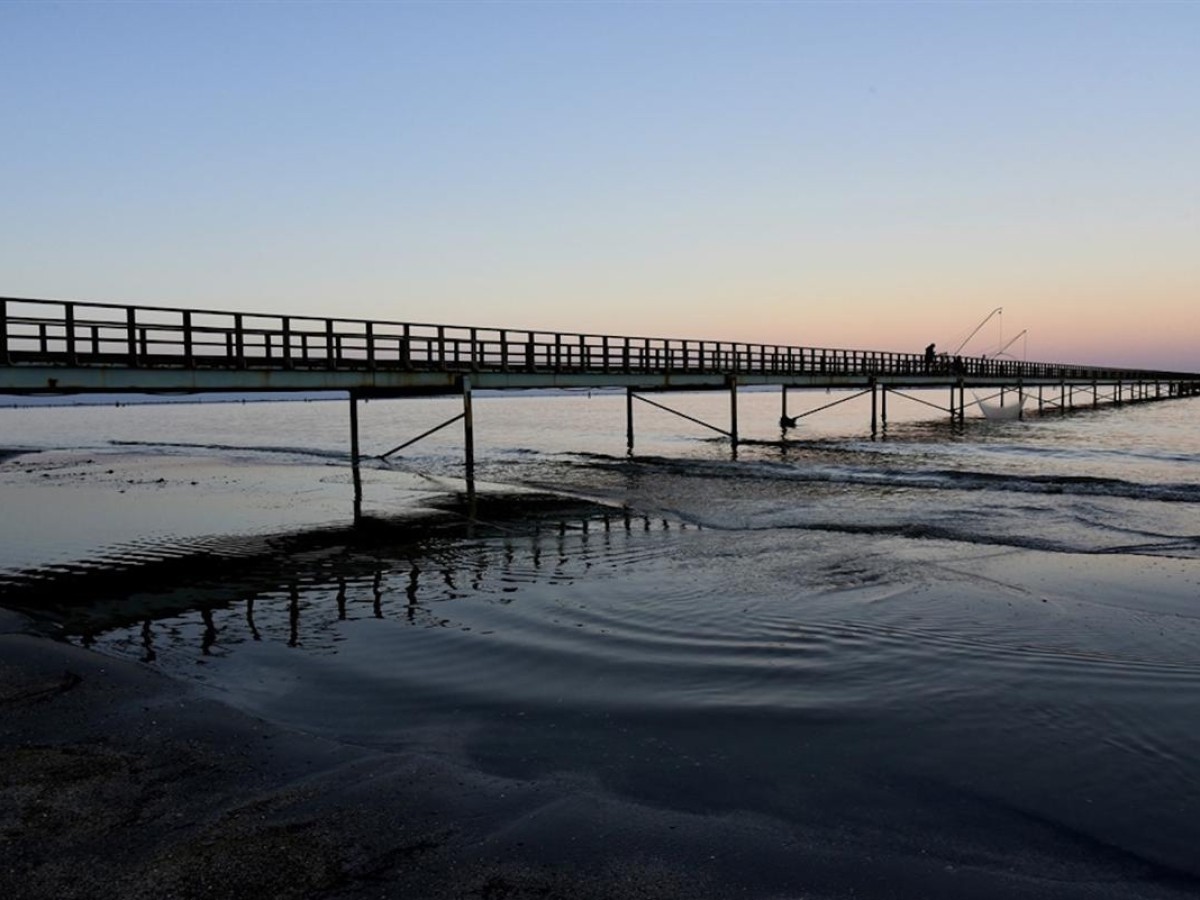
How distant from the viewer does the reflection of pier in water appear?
8992 millimetres

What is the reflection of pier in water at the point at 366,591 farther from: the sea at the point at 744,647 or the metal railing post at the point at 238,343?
the metal railing post at the point at 238,343

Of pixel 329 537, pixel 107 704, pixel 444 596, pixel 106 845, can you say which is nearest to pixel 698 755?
pixel 106 845

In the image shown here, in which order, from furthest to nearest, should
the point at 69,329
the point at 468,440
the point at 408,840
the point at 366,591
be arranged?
the point at 468,440
the point at 69,329
the point at 366,591
the point at 408,840

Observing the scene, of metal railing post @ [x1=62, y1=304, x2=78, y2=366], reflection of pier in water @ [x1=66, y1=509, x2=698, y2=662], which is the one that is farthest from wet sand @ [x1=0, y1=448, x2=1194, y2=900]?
metal railing post @ [x1=62, y1=304, x2=78, y2=366]

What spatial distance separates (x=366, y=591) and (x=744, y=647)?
527cm

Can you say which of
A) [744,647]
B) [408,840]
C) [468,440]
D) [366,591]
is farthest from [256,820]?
[468,440]

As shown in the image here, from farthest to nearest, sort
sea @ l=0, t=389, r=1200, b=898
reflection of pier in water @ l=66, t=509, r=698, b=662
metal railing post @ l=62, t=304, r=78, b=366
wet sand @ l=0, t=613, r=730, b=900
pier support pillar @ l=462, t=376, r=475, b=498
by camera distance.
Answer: pier support pillar @ l=462, t=376, r=475, b=498 → metal railing post @ l=62, t=304, r=78, b=366 → reflection of pier in water @ l=66, t=509, r=698, b=662 → sea @ l=0, t=389, r=1200, b=898 → wet sand @ l=0, t=613, r=730, b=900

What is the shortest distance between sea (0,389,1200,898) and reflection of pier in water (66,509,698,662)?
2.7 inches

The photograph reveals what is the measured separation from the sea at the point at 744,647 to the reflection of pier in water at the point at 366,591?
0.07m

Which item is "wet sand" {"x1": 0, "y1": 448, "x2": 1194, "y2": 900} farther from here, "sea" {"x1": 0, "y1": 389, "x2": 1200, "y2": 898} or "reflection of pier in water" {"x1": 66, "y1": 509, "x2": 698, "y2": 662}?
"reflection of pier in water" {"x1": 66, "y1": 509, "x2": 698, "y2": 662}

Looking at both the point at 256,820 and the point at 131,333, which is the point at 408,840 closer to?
the point at 256,820

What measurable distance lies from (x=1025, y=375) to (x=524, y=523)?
2836 inches

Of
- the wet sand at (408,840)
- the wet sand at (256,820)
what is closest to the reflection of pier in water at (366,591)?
the wet sand at (256,820)

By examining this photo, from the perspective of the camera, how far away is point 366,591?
11062 mm
